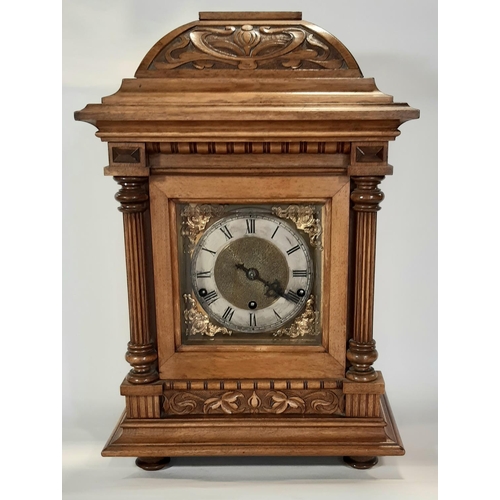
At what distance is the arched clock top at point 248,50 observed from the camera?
1895mm

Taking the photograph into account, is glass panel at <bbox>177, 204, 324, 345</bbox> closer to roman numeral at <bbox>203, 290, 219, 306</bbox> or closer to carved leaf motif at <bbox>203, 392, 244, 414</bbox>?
roman numeral at <bbox>203, 290, 219, 306</bbox>

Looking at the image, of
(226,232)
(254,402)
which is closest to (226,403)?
(254,402)

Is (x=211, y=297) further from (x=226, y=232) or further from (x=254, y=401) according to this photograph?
(x=254, y=401)

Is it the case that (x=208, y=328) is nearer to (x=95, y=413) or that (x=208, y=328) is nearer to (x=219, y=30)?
(x=95, y=413)

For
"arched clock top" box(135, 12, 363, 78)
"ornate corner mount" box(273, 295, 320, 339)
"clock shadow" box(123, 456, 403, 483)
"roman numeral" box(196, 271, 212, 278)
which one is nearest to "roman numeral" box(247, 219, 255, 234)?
"roman numeral" box(196, 271, 212, 278)

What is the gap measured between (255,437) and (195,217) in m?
0.61

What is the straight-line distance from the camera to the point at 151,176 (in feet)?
6.23

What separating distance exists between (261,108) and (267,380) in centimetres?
72

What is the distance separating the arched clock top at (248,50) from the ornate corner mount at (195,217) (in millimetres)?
353

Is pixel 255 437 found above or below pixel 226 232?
below

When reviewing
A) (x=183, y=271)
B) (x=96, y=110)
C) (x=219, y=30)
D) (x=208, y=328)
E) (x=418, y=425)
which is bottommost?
(x=418, y=425)

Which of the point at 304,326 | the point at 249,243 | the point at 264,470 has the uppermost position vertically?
the point at 249,243

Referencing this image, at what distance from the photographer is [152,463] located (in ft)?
6.55

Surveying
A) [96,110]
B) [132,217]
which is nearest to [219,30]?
[96,110]
